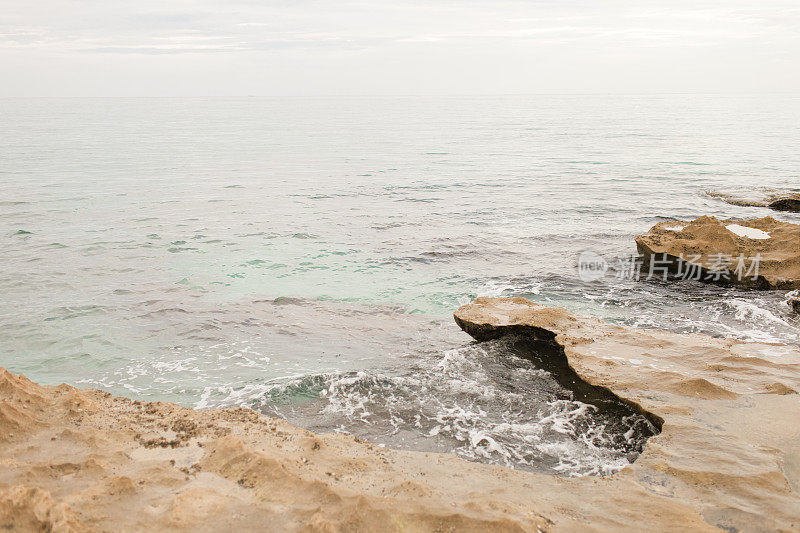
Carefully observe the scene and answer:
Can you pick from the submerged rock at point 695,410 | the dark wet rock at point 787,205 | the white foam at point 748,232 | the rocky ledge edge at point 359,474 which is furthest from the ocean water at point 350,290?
the white foam at point 748,232

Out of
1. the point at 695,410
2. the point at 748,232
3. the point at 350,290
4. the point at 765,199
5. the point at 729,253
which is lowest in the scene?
the point at 350,290

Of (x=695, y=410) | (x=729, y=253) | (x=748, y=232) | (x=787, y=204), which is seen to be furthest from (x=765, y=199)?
(x=695, y=410)

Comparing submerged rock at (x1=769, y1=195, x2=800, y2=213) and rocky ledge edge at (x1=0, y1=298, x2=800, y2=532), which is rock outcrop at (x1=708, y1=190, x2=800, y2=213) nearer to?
submerged rock at (x1=769, y1=195, x2=800, y2=213)

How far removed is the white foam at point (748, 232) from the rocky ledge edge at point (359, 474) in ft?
18.5

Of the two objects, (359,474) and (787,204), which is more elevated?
(787,204)

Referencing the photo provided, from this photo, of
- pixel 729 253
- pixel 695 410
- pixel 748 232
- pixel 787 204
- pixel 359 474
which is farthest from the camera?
pixel 787 204

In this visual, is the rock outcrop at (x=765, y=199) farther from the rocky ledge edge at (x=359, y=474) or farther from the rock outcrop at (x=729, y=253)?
the rocky ledge edge at (x=359, y=474)

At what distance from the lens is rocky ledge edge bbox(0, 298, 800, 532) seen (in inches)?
135

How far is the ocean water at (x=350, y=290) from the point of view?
6324 mm

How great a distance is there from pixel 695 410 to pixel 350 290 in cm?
678

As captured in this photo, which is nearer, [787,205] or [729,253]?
[729,253]

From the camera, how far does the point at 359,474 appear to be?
4156mm

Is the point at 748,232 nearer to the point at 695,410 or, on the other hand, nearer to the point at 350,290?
the point at 695,410

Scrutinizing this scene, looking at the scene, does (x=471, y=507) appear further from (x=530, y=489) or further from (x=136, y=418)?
(x=136, y=418)
